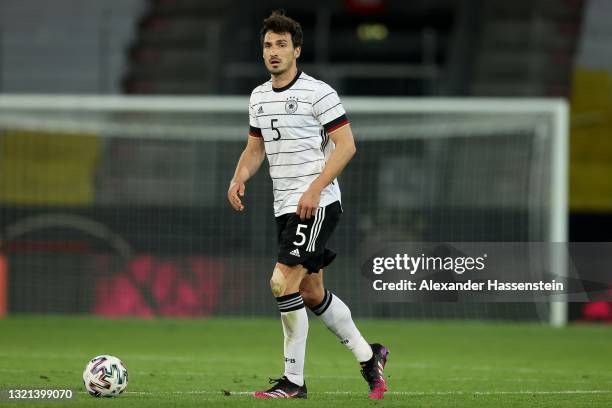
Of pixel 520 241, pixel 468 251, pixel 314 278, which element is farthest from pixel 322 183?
pixel 520 241

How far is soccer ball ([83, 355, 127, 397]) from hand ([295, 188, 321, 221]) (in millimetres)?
1201

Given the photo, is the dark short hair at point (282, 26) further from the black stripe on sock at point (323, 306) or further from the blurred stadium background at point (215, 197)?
the blurred stadium background at point (215, 197)

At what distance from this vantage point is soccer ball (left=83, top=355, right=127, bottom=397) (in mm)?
5879

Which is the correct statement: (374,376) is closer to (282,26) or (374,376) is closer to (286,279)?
(286,279)

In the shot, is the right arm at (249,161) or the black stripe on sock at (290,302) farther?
the right arm at (249,161)

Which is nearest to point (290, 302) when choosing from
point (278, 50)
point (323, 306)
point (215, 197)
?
point (323, 306)

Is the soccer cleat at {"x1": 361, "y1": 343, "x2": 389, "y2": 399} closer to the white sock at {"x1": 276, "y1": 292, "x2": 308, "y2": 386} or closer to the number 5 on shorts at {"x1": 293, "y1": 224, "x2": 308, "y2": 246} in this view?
the white sock at {"x1": 276, "y1": 292, "x2": 308, "y2": 386}

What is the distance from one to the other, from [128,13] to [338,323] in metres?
13.6

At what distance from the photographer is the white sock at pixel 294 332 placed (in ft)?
19.6

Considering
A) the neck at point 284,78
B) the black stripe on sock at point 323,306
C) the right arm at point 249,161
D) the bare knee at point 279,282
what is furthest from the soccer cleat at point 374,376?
the neck at point 284,78

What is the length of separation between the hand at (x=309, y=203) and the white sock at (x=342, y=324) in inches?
20.7

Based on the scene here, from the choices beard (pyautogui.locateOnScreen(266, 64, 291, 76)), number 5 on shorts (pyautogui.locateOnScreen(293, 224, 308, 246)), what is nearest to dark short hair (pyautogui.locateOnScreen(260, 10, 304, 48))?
beard (pyautogui.locateOnScreen(266, 64, 291, 76))

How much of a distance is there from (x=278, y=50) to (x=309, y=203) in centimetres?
79

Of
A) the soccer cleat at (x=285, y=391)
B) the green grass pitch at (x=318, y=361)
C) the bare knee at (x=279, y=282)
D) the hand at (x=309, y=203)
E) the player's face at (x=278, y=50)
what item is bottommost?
the green grass pitch at (x=318, y=361)
